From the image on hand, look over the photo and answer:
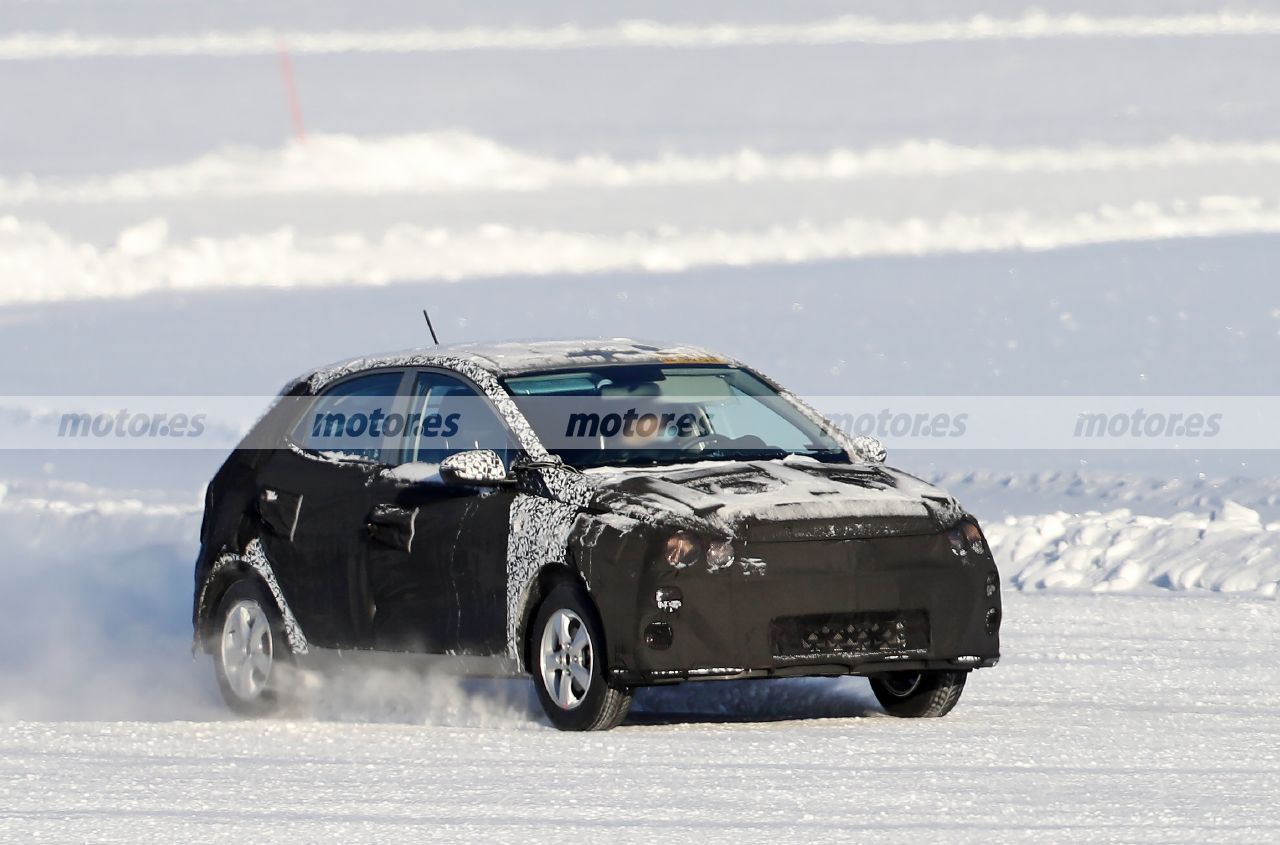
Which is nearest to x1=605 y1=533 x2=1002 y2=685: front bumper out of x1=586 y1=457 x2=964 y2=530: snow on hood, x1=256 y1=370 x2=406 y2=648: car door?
x1=586 y1=457 x2=964 y2=530: snow on hood

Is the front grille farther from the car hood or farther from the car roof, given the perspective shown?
the car roof

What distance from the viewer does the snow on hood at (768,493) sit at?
9008 millimetres

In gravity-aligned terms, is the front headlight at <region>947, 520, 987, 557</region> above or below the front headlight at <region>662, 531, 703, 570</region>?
below

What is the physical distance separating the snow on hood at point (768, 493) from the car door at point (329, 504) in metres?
1.35

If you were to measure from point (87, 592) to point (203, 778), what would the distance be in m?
7.87

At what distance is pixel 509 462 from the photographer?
31.7 feet

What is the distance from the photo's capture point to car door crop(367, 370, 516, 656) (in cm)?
954

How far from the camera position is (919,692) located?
987 cm

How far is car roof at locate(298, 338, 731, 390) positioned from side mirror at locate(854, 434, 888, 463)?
71 cm

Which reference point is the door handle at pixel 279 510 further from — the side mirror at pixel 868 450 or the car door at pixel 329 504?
the side mirror at pixel 868 450

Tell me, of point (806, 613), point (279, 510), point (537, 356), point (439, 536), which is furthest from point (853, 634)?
point (279, 510)

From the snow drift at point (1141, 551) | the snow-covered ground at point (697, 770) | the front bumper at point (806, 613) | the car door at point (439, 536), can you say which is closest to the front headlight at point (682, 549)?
the front bumper at point (806, 613)

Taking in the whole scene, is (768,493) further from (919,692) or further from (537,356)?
(537,356)

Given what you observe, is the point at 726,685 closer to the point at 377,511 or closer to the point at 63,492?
the point at 377,511
